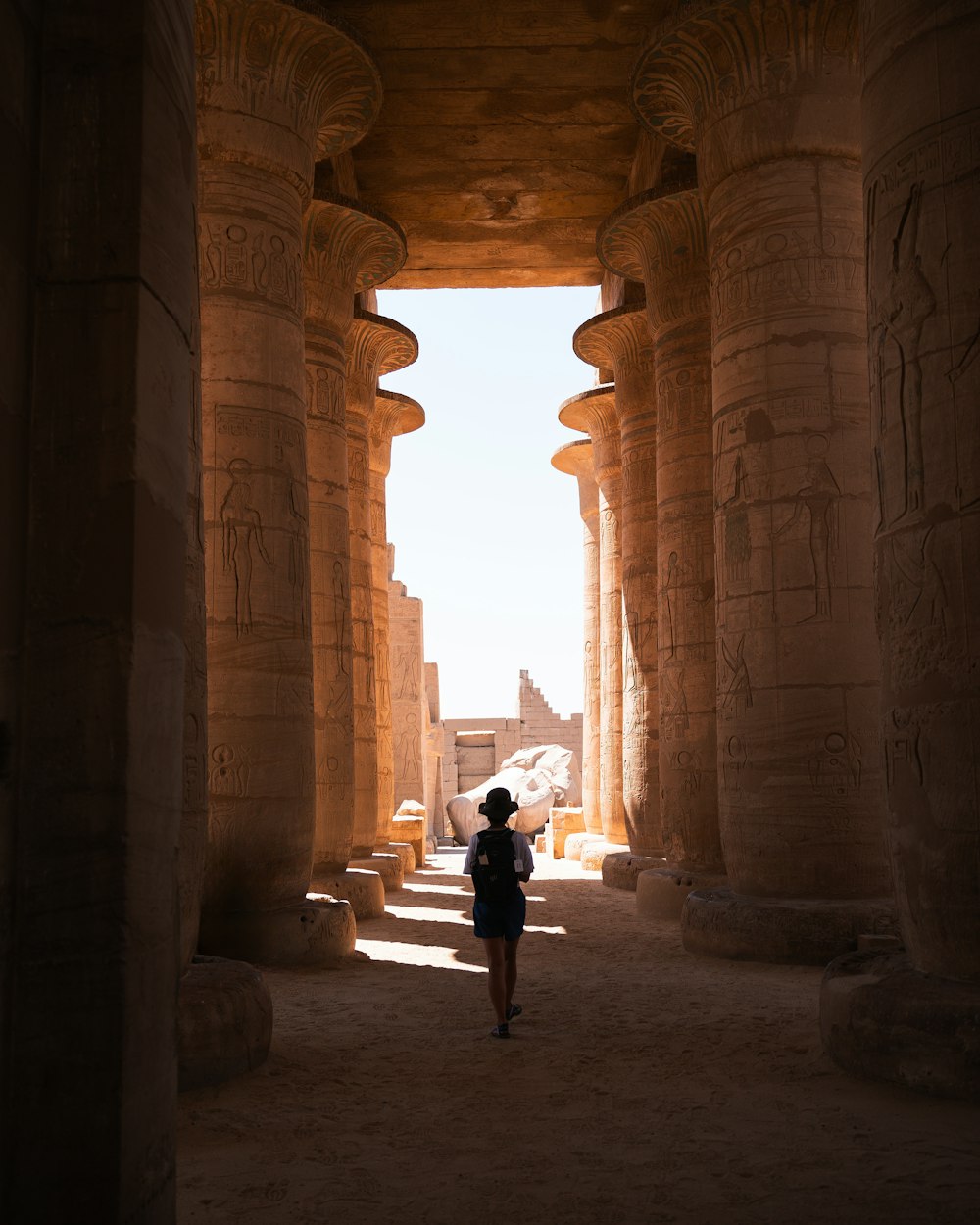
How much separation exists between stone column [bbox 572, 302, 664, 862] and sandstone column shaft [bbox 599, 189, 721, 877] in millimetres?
2097

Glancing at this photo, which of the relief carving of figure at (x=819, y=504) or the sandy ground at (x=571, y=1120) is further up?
the relief carving of figure at (x=819, y=504)

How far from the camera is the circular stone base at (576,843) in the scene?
19.2 metres

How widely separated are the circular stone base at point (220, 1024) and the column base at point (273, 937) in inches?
111

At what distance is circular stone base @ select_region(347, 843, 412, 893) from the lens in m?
14.5

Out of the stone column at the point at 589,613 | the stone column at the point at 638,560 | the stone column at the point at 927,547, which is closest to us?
the stone column at the point at 927,547

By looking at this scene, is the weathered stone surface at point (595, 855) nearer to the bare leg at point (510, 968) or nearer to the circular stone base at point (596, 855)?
the circular stone base at point (596, 855)

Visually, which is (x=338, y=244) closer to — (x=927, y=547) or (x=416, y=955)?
(x=416, y=955)

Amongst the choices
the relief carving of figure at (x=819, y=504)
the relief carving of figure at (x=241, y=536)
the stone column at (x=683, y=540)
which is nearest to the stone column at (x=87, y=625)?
the relief carving of figure at (x=241, y=536)

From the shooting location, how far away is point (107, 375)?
2.70 metres

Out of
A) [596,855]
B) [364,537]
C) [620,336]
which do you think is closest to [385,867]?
[596,855]

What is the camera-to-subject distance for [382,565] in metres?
17.5

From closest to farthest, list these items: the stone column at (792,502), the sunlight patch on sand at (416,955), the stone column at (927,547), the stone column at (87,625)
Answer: the stone column at (87,625) < the stone column at (927,547) < the stone column at (792,502) < the sunlight patch on sand at (416,955)

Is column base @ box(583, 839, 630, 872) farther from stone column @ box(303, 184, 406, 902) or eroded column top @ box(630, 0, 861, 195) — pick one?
eroded column top @ box(630, 0, 861, 195)

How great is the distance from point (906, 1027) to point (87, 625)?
3.77 meters
